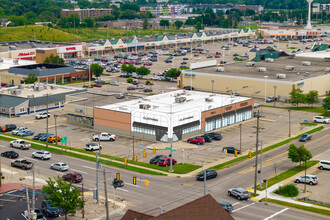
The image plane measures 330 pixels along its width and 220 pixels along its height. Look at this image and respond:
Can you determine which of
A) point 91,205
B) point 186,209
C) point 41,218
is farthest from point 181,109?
point 186,209

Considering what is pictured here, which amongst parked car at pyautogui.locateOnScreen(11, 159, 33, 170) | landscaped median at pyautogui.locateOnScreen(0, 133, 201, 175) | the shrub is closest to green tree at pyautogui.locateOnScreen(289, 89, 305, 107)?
landscaped median at pyautogui.locateOnScreen(0, 133, 201, 175)

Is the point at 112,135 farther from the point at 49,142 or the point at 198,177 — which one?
the point at 198,177

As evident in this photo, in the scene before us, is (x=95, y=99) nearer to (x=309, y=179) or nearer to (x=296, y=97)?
(x=296, y=97)

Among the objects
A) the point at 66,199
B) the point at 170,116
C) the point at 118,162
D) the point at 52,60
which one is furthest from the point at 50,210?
the point at 52,60

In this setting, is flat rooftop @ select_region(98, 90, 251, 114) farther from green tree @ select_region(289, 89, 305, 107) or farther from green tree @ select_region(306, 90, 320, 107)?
green tree @ select_region(306, 90, 320, 107)

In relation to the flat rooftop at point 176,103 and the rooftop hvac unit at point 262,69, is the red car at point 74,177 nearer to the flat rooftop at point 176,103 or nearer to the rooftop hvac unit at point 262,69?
the flat rooftop at point 176,103

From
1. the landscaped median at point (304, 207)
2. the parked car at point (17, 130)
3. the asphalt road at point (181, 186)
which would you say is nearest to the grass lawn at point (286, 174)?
the asphalt road at point (181, 186)
